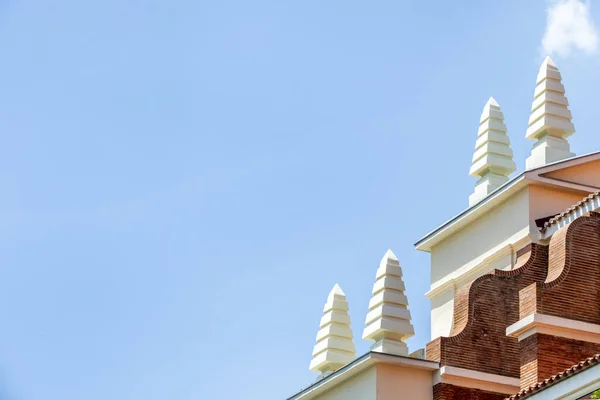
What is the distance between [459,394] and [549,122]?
597 centimetres

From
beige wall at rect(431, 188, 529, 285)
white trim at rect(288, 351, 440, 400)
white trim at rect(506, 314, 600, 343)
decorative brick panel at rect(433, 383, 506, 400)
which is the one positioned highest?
beige wall at rect(431, 188, 529, 285)

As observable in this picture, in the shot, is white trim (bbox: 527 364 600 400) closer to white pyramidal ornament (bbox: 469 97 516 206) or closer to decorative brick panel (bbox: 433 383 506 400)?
decorative brick panel (bbox: 433 383 506 400)

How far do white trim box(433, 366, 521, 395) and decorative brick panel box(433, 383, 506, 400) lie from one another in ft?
0.21

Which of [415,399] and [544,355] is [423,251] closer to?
[415,399]

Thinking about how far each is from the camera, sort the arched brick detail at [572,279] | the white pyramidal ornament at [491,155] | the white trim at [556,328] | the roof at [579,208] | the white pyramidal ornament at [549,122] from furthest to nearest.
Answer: the white pyramidal ornament at [491,155] → the white pyramidal ornament at [549,122] → the roof at [579,208] → the arched brick detail at [572,279] → the white trim at [556,328]

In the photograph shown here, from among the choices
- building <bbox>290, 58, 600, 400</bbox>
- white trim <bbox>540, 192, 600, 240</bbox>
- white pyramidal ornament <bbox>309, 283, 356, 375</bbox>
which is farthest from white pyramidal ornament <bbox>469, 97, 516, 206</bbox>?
white pyramidal ornament <bbox>309, 283, 356, 375</bbox>

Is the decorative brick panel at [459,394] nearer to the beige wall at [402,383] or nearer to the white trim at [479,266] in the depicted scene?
the beige wall at [402,383]

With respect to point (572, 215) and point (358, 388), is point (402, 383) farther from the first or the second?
point (572, 215)

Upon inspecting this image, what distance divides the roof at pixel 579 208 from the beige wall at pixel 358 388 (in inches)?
165

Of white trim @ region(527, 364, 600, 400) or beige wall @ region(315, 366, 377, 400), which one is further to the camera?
beige wall @ region(315, 366, 377, 400)

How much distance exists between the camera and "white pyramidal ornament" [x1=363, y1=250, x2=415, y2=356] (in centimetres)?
2933

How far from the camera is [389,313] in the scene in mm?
Answer: 29609

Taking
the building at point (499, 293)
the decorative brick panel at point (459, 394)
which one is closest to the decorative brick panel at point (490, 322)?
the building at point (499, 293)

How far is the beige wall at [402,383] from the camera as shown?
28609 mm
